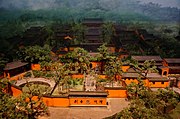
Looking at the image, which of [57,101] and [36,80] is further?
[36,80]

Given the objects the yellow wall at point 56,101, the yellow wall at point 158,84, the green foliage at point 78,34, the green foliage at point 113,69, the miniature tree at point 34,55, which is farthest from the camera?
the green foliage at point 78,34

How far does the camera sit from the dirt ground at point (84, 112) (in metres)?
25.8

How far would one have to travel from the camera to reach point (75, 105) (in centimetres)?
2745

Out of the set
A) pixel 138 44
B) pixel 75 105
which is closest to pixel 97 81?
pixel 75 105

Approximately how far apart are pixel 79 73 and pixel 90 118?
9.70m

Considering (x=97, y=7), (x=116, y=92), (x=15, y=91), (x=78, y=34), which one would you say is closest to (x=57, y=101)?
(x=15, y=91)

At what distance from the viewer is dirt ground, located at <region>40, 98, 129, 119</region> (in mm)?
25781

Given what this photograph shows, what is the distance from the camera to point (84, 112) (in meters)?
26.6

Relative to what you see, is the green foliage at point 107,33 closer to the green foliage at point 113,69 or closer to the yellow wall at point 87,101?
the green foliage at point 113,69

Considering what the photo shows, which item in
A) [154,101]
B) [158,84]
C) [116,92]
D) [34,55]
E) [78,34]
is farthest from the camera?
[78,34]

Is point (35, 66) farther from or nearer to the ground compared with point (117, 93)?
farther from the ground

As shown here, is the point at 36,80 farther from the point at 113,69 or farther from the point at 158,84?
the point at 158,84

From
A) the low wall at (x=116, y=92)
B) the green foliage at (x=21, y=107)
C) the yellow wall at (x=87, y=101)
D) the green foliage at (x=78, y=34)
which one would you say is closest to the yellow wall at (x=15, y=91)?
the green foliage at (x=21, y=107)

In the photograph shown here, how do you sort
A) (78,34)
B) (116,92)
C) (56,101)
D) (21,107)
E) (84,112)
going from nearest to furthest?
(21,107), (84,112), (56,101), (116,92), (78,34)
